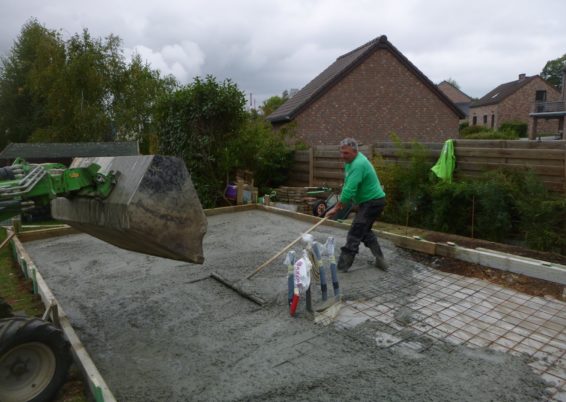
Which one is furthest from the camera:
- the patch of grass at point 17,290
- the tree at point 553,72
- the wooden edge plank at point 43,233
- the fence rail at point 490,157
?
the tree at point 553,72

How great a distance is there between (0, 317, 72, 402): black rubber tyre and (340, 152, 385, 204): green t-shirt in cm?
338

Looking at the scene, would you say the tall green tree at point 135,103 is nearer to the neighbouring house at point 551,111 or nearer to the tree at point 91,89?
the tree at point 91,89

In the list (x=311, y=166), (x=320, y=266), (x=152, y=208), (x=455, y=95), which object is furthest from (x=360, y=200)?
(x=455, y=95)

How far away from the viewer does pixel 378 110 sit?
19.2 metres

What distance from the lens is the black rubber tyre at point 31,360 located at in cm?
277

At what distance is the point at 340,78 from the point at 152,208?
54.1ft

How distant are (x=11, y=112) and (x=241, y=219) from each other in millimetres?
19068

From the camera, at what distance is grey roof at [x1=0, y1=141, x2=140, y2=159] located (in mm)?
10219

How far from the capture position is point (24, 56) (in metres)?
21.2

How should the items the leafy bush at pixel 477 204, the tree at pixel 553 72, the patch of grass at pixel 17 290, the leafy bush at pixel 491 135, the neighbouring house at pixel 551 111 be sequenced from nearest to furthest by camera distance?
the patch of grass at pixel 17 290 → the leafy bush at pixel 477 204 → the leafy bush at pixel 491 135 → the neighbouring house at pixel 551 111 → the tree at pixel 553 72

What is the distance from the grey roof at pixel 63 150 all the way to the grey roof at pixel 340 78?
802cm

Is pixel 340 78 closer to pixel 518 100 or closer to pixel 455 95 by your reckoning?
pixel 518 100

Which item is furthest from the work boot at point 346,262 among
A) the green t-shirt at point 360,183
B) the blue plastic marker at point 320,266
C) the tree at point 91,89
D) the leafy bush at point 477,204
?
the tree at point 91,89

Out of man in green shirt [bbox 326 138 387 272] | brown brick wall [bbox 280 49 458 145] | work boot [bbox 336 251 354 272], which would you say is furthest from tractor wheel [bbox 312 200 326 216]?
brown brick wall [bbox 280 49 458 145]
